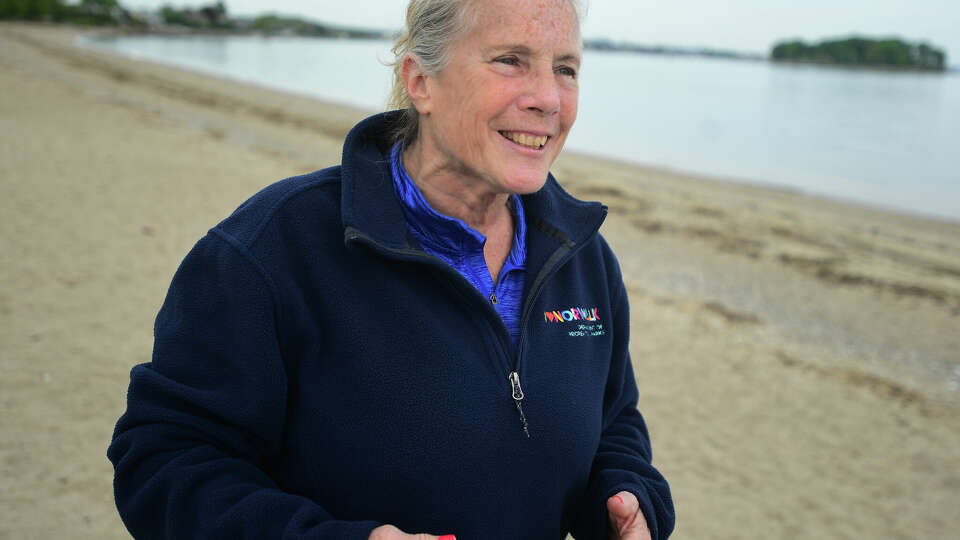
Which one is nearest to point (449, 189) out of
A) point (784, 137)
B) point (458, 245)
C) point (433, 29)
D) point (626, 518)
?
point (458, 245)

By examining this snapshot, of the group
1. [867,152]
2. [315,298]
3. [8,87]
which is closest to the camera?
[315,298]

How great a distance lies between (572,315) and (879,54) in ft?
439

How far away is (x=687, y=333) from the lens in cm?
639

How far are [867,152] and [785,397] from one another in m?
21.5

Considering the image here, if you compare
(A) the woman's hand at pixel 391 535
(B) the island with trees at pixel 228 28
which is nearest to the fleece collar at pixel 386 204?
(A) the woman's hand at pixel 391 535

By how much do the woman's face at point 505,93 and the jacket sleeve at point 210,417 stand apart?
20.9 inches

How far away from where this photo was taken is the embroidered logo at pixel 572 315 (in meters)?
1.64

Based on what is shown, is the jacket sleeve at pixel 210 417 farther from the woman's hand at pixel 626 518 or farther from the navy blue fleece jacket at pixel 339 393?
the woman's hand at pixel 626 518

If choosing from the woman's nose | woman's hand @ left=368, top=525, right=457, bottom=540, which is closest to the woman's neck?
the woman's nose

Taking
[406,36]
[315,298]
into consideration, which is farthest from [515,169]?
[315,298]

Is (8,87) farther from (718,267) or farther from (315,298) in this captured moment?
(315,298)

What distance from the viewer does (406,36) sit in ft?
5.33

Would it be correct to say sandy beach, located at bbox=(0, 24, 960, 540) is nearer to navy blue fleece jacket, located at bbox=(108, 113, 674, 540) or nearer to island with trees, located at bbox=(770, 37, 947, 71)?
navy blue fleece jacket, located at bbox=(108, 113, 674, 540)

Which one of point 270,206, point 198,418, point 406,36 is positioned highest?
point 406,36
